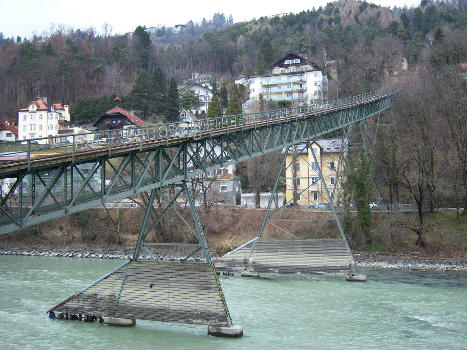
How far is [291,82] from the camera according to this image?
260ft

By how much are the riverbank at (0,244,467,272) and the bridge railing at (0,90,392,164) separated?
9184 mm

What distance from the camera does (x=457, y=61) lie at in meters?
Answer: 62.5

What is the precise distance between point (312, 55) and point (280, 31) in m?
23.9

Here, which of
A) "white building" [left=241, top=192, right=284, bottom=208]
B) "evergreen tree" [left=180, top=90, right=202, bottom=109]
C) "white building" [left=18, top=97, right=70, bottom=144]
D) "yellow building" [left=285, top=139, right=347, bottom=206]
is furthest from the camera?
"evergreen tree" [left=180, top=90, right=202, bottom=109]

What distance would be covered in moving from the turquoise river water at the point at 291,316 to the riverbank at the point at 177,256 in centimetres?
233

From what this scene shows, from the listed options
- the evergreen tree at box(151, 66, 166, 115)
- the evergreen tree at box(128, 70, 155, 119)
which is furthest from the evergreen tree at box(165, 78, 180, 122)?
the evergreen tree at box(128, 70, 155, 119)

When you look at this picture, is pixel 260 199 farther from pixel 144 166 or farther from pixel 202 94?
pixel 202 94

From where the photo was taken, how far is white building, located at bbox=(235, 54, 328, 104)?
78.3 m

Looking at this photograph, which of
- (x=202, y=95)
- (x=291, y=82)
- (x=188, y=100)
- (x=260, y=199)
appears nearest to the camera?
(x=260, y=199)

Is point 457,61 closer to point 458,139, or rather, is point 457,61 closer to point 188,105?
point 458,139

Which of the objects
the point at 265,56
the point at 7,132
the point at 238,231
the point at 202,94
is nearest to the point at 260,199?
the point at 238,231

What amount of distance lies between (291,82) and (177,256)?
4534 cm

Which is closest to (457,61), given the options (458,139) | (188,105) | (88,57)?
(458,139)

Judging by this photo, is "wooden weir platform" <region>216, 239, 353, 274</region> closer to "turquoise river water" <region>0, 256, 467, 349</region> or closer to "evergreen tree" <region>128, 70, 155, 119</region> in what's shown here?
"turquoise river water" <region>0, 256, 467, 349</region>
